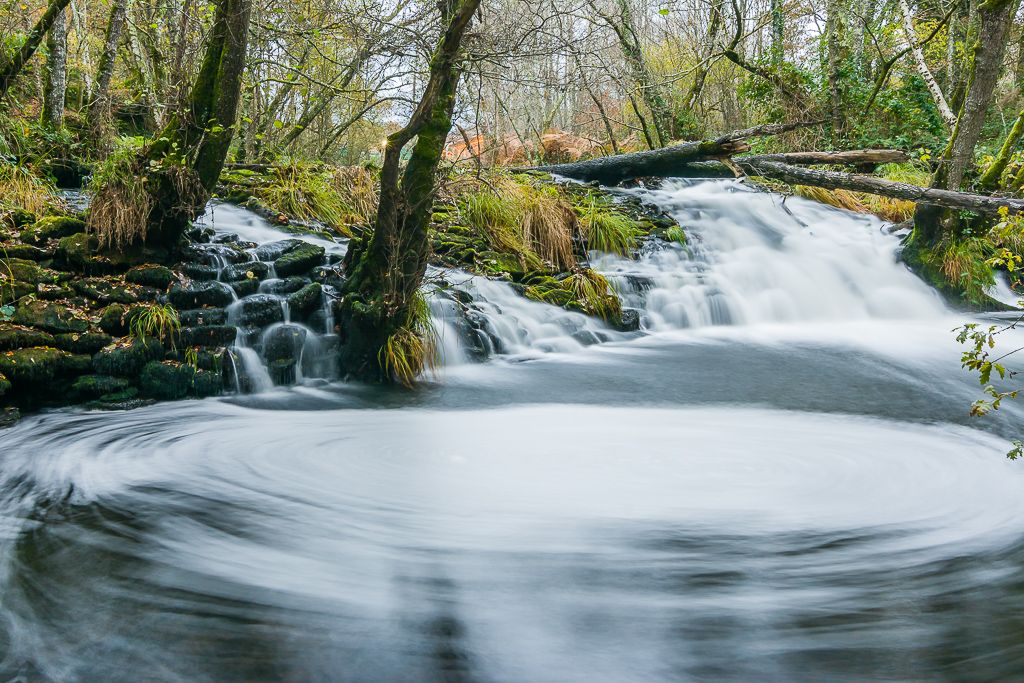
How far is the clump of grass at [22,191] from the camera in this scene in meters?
6.66

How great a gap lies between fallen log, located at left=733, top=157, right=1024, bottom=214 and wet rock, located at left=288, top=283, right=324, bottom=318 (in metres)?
5.44

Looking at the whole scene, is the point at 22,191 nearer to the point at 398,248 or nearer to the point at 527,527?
the point at 398,248

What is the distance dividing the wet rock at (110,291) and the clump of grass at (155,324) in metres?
0.22

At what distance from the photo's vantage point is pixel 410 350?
6316 mm

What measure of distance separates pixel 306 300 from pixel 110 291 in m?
1.52

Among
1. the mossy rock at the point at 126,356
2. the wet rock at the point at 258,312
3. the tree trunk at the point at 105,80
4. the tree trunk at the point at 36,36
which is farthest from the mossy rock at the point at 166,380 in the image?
the tree trunk at the point at 105,80

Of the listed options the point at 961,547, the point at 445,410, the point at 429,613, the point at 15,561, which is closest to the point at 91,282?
the point at 445,410

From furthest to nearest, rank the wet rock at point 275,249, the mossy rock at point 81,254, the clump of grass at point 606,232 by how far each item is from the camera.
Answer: the clump of grass at point 606,232 < the wet rock at point 275,249 < the mossy rock at point 81,254

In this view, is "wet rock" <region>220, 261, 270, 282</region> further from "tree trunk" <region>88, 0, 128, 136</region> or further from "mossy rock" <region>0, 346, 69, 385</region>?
"tree trunk" <region>88, 0, 128, 136</region>

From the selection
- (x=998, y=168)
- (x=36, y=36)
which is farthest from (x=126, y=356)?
(x=998, y=168)

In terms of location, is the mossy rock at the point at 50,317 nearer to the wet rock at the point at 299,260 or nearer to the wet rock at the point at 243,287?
the wet rock at the point at 243,287

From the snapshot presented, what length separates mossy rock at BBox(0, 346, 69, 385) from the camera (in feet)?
16.6

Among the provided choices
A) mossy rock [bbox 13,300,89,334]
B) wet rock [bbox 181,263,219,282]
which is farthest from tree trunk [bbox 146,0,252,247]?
mossy rock [bbox 13,300,89,334]

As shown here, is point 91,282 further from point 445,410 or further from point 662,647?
point 662,647
